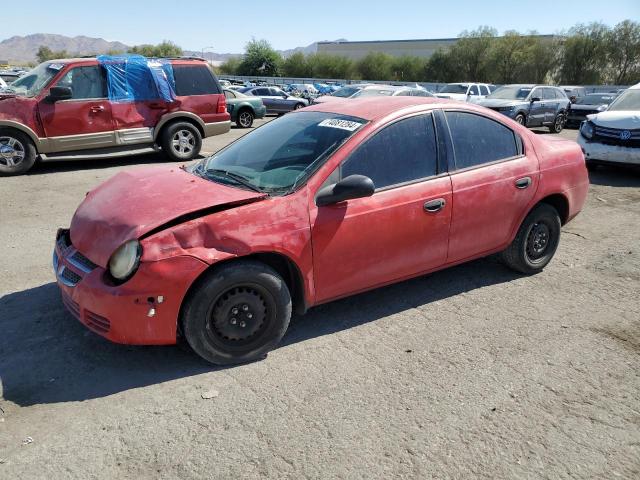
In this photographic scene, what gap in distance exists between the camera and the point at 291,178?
366cm

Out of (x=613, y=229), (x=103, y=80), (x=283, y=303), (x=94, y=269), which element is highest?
(x=103, y=80)

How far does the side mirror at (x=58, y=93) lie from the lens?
29.6 ft

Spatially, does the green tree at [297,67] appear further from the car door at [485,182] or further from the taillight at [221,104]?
the car door at [485,182]

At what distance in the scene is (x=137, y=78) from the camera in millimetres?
9922

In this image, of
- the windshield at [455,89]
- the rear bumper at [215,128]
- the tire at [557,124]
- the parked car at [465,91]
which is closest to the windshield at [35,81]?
the rear bumper at [215,128]

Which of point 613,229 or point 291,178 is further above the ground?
point 291,178

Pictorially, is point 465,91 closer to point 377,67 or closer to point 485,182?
point 485,182

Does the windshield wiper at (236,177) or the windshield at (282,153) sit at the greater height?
the windshield at (282,153)

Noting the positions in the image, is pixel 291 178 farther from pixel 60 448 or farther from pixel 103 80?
pixel 103 80

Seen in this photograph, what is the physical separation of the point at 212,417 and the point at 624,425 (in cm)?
232

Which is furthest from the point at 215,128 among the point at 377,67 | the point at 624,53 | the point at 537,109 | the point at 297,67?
the point at 297,67

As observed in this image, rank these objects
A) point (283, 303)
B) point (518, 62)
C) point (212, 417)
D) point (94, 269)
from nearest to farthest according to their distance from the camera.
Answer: point (212, 417) < point (94, 269) < point (283, 303) < point (518, 62)

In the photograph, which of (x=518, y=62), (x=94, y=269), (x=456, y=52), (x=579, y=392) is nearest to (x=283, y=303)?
(x=94, y=269)

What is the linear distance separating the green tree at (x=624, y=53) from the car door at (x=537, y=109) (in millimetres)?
45120
